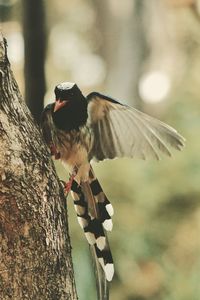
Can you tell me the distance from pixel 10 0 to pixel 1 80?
648 cm

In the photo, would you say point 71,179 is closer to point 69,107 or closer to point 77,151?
point 77,151

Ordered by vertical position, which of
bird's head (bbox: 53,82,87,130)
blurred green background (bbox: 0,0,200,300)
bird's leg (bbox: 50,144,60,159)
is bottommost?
blurred green background (bbox: 0,0,200,300)

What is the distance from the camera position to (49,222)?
2.28 metres

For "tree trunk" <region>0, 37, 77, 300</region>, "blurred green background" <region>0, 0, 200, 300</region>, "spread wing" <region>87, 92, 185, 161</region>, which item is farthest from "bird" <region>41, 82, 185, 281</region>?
"blurred green background" <region>0, 0, 200, 300</region>

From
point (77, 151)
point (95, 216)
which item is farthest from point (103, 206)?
point (77, 151)

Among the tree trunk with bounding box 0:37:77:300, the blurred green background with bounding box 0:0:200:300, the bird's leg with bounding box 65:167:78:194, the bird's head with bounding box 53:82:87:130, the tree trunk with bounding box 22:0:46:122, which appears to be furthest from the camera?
the blurred green background with bounding box 0:0:200:300

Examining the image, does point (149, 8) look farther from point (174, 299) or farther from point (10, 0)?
point (174, 299)

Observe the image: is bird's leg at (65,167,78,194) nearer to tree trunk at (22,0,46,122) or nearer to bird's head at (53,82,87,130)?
bird's head at (53,82,87,130)

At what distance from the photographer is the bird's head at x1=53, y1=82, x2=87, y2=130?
329cm

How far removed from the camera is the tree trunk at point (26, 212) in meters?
2.20

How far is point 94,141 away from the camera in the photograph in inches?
Result: 133

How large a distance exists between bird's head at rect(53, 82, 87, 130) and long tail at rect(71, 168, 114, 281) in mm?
259

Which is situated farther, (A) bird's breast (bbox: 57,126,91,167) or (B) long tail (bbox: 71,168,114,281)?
(A) bird's breast (bbox: 57,126,91,167)

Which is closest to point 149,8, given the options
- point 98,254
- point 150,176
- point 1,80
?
point 150,176
